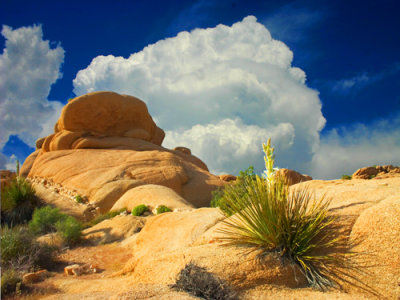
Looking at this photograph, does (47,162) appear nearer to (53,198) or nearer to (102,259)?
(53,198)

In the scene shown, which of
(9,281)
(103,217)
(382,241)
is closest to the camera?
(382,241)

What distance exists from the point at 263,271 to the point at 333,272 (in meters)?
1.04

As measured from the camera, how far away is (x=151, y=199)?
60.8ft

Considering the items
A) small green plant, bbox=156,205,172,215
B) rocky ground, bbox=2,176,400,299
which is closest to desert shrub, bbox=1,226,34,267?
rocky ground, bbox=2,176,400,299

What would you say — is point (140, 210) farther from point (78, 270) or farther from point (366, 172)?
point (366, 172)

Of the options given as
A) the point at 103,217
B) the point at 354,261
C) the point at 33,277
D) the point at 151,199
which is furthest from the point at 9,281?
the point at 151,199

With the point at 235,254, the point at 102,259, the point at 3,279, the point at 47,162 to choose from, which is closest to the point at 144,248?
the point at 102,259

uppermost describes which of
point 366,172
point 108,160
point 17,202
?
point 108,160

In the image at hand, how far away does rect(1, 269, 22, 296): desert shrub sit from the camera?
20.3 ft

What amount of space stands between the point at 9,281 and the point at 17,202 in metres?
14.7

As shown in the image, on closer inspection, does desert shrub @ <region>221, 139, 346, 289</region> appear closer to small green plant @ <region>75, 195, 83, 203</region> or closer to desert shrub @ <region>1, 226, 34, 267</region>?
desert shrub @ <region>1, 226, 34, 267</region>

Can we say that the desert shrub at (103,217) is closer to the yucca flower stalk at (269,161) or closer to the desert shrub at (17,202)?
the desert shrub at (17,202)

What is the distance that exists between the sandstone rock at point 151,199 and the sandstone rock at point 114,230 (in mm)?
3458

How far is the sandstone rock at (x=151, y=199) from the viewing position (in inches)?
698
